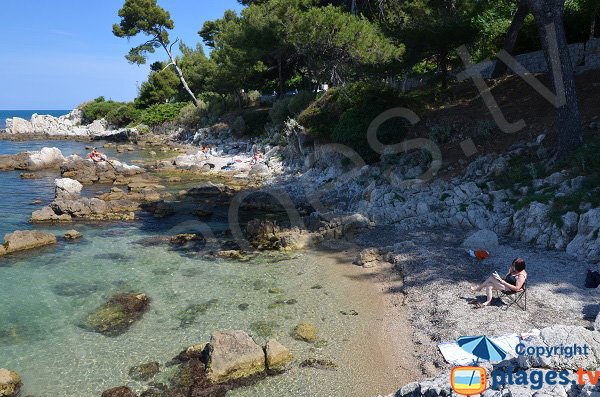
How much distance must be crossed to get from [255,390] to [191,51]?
73837 millimetres

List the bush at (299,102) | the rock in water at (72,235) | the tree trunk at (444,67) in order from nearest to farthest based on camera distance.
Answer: the rock in water at (72,235) → the tree trunk at (444,67) → the bush at (299,102)

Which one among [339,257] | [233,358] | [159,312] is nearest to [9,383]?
[159,312]

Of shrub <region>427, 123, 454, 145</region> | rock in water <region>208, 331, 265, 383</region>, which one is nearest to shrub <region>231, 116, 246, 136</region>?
shrub <region>427, 123, 454, 145</region>

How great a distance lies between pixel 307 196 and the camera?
25422 millimetres

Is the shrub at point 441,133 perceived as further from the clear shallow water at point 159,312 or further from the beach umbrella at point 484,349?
the beach umbrella at point 484,349

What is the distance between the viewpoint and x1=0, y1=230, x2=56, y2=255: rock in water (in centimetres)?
1744

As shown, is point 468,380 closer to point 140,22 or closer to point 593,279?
point 593,279

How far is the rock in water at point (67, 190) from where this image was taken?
24477mm

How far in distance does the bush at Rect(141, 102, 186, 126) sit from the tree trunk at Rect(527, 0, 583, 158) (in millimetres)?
54599

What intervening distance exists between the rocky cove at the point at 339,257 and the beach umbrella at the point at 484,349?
2.81 ft

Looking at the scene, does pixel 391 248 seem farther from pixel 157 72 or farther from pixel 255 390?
pixel 157 72

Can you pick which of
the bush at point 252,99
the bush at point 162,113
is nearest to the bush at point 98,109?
the bush at point 162,113

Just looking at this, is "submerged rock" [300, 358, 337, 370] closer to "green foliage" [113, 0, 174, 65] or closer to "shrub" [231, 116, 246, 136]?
"shrub" [231, 116, 246, 136]

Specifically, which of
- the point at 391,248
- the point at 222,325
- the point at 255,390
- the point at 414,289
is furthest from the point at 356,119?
the point at 255,390
